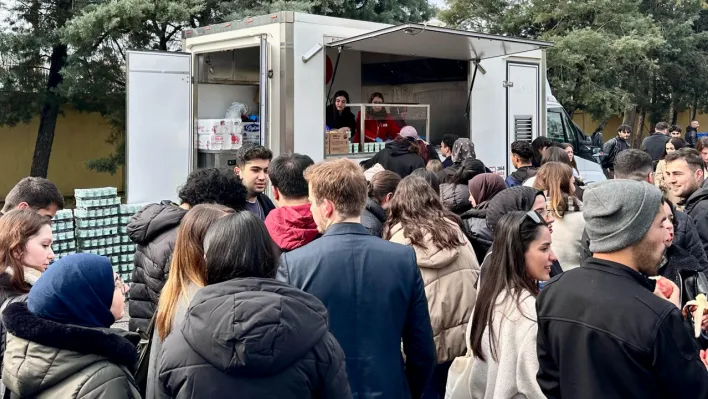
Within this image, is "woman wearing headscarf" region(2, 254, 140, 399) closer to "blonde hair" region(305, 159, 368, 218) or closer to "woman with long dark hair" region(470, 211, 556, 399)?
"blonde hair" region(305, 159, 368, 218)

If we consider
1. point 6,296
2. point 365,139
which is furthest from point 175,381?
point 365,139

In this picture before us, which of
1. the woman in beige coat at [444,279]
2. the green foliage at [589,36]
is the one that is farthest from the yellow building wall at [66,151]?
the woman in beige coat at [444,279]

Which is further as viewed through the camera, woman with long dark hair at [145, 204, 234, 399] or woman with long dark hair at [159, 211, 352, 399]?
woman with long dark hair at [145, 204, 234, 399]

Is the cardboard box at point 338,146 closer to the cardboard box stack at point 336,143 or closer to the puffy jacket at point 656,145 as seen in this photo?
the cardboard box stack at point 336,143

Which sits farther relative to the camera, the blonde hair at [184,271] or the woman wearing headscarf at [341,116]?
the woman wearing headscarf at [341,116]

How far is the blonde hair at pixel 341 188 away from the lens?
315 centimetres

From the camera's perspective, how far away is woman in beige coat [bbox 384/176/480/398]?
389cm

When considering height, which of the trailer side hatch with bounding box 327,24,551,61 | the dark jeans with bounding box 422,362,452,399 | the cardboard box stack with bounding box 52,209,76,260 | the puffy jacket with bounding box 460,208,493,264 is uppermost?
the trailer side hatch with bounding box 327,24,551,61

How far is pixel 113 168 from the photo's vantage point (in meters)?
17.4

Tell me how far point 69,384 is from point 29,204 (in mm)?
2392

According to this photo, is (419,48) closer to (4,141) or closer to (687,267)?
(687,267)

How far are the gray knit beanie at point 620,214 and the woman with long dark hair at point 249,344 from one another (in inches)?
35.3

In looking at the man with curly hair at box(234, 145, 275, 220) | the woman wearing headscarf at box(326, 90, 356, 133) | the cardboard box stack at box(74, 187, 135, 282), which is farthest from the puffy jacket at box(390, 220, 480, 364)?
the woman wearing headscarf at box(326, 90, 356, 133)

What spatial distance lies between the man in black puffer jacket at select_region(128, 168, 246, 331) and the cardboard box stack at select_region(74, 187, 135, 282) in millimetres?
4465
